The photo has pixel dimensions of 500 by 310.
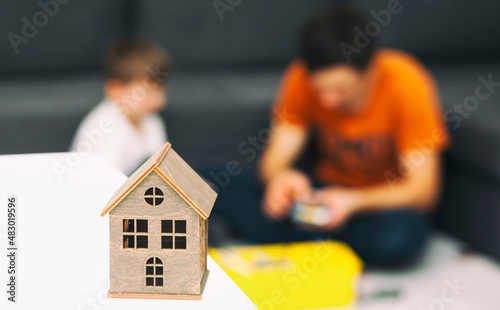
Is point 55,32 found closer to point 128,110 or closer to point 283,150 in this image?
point 128,110

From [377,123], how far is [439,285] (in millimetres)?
419

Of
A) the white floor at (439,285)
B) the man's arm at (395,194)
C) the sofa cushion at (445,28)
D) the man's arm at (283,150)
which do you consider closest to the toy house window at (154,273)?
the white floor at (439,285)

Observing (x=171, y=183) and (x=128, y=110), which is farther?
(x=128, y=110)

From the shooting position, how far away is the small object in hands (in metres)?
1.50

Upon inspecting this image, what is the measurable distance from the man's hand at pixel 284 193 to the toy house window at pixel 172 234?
3.30ft

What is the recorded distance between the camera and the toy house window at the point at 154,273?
53cm

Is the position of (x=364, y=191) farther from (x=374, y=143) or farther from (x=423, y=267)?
(x=423, y=267)

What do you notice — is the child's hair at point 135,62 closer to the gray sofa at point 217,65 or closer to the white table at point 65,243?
the gray sofa at point 217,65

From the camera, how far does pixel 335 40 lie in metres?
1.43

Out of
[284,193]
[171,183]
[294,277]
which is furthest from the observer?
[284,193]

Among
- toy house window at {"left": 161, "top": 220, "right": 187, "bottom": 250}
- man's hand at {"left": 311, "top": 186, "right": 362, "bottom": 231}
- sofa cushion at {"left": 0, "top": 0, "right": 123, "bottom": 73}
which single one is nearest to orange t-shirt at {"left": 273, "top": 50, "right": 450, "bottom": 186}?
man's hand at {"left": 311, "top": 186, "right": 362, "bottom": 231}

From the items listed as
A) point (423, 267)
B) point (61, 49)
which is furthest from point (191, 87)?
point (423, 267)

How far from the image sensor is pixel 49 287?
0.54 metres

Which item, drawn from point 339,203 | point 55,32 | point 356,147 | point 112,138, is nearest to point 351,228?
point 339,203
